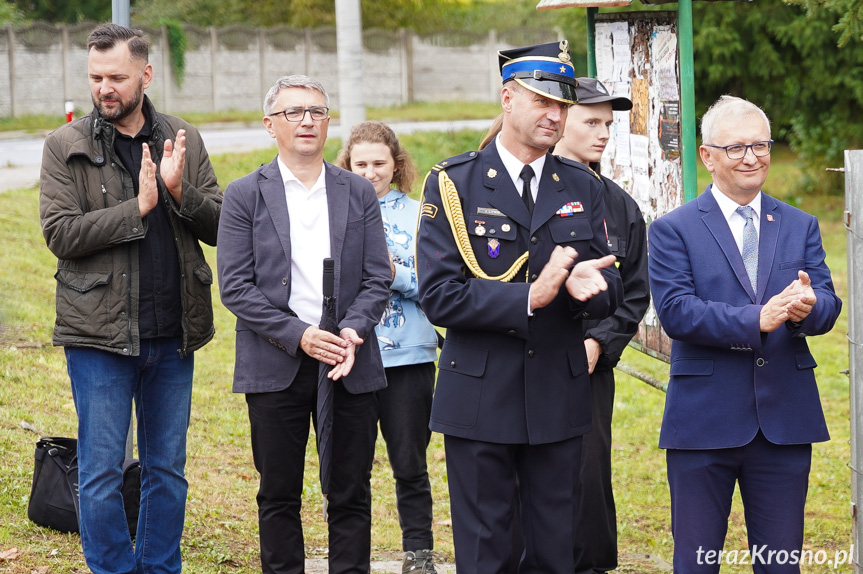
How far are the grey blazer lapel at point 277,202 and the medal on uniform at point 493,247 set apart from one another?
3.01 feet

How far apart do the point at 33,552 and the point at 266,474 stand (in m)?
1.38

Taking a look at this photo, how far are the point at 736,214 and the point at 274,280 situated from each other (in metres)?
1.75

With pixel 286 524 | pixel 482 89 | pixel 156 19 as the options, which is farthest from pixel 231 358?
pixel 156 19

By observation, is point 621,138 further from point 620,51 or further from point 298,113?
point 298,113

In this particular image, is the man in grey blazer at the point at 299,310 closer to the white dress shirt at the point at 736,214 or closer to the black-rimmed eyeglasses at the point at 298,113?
the black-rimmed eyeglasses at the point at 298,113

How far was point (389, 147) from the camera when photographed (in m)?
5.14

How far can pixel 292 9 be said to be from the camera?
1309 inches

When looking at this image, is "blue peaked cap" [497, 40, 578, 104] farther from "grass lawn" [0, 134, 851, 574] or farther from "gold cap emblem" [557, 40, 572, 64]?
"grass lawn" [0, 134, 851, 574]

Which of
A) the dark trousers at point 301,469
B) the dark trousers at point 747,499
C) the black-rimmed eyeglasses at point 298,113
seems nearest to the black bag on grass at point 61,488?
the dark trousers at point 301,469

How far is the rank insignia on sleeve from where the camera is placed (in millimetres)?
3701

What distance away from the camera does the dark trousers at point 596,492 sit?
15.0ft

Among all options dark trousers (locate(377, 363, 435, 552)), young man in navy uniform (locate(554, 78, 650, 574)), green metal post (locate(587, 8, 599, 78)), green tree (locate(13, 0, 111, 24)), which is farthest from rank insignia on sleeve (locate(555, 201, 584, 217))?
green tree (locate(13, 0, 111, 24))

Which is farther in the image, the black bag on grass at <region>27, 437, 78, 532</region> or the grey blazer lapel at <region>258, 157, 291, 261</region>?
the black bag on grass at <region>27, 437, 78, 532</region>

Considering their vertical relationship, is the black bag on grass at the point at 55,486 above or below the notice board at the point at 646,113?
below
